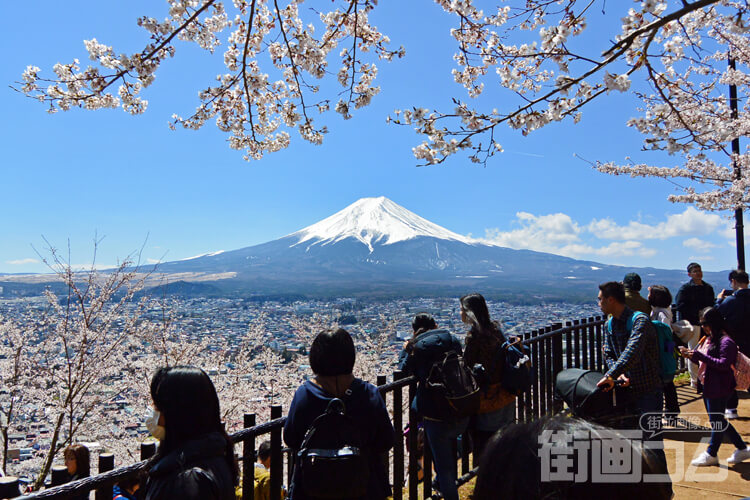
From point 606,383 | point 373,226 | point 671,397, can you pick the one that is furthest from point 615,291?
point 373,226

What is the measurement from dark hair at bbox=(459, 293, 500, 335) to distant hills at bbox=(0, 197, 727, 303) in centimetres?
6359

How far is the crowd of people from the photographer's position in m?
0.88

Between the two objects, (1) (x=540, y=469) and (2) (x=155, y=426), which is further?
Answer: (2) (x=155, y=426)

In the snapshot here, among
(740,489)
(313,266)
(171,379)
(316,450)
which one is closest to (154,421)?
→ (171,379)

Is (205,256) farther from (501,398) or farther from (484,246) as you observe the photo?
(501,398)

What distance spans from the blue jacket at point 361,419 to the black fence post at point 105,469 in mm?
770

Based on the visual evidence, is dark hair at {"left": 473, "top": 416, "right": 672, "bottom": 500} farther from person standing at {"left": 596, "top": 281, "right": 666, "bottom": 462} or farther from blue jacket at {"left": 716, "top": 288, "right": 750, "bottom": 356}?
blue jacket at {"left": 716, "top": 288, "right": 750, "bottom": 356}

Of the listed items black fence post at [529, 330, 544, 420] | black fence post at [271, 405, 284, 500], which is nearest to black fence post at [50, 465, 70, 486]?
black fence post at [271, 405, 284, 500]

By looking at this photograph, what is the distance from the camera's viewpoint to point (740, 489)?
11.8ft

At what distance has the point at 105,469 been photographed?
160 centimetres

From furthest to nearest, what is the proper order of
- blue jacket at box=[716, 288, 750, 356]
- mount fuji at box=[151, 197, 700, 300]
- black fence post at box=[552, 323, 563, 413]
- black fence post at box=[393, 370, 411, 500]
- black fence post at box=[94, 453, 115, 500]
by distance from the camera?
mount fuji at box=[151, 197, 700, 300], blue jacket at box=[716, 288, 750, 356], black fence post at box=[552, 323, 563, 413], black fence post at box=[393, 370, 411, 500], black fence post at box=[94, 453, 115, 500]

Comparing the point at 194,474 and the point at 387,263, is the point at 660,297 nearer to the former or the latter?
the point at 194,474

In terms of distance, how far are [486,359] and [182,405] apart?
216 centimetres

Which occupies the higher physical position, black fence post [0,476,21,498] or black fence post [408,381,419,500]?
black fence post [0,476,21,498]
